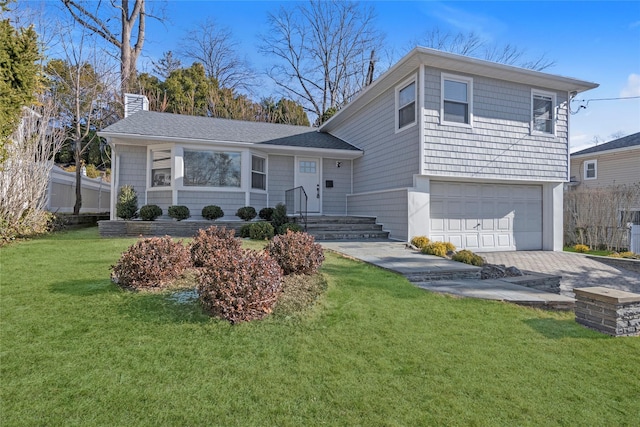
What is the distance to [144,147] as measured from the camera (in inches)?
427

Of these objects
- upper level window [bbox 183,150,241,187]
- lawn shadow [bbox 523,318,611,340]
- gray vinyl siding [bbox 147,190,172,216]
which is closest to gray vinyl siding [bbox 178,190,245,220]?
upper level window [bbox 183,150,241,187]

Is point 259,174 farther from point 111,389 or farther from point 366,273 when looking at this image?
point 111,389

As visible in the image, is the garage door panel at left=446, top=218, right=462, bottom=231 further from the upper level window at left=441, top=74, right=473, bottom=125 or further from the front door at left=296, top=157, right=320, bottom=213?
the front door at left=296, top=157, right=320, bottom=213

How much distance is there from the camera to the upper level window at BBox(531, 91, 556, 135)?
10227 mm

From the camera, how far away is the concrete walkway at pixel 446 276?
15.1ft

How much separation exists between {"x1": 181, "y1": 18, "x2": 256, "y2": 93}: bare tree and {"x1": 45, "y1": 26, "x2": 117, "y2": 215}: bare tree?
8.11 metres

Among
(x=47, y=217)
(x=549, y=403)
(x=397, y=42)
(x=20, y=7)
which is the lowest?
(x=549, y=403)

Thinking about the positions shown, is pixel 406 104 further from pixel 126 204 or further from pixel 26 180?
pixel 26 180

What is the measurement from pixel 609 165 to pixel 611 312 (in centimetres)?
1938

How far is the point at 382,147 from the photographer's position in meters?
10.9

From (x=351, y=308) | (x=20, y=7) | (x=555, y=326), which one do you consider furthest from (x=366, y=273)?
(x=20, y=7)

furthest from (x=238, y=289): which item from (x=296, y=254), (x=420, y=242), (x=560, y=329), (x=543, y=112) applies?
(x=543, y=112)

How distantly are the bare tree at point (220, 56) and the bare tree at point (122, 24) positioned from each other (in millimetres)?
3942

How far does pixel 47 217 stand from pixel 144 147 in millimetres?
3298
